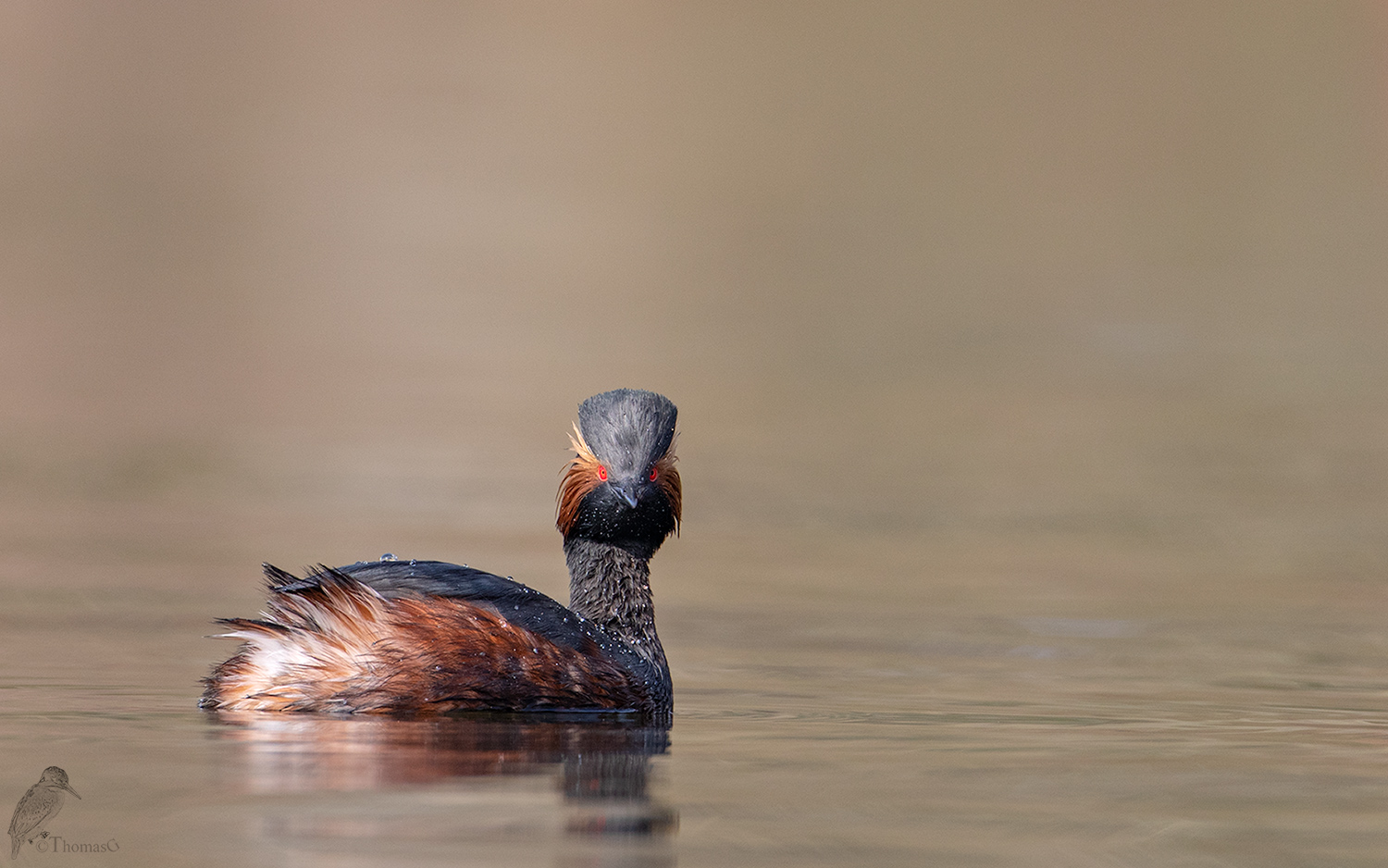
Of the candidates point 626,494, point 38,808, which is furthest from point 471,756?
point 626,494

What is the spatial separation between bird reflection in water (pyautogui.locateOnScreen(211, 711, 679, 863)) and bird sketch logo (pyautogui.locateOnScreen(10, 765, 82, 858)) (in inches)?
23.5

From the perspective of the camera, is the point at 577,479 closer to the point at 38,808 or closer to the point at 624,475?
the point at 624,475

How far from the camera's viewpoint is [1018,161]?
156 feet

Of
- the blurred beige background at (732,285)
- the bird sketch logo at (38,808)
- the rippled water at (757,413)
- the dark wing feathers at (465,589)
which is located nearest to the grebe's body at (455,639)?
the dark wing feathers at (465,589)

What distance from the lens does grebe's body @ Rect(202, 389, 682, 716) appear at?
9.07m

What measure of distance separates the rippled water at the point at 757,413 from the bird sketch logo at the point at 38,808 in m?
0.06

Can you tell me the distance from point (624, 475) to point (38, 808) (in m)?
3.40

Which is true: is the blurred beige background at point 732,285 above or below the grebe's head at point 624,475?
above

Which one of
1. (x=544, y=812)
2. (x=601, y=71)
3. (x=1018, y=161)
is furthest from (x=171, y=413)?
(x=601, y=71)

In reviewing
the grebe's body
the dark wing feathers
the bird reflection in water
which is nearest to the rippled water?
the bird reflection in water

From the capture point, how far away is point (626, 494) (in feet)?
32.4

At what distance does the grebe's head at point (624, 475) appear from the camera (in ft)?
32.4

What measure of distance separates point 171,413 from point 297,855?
13.8 m

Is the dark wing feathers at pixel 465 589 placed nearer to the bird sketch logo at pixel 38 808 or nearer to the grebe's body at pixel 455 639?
the grebe's body at pixel 455 639
